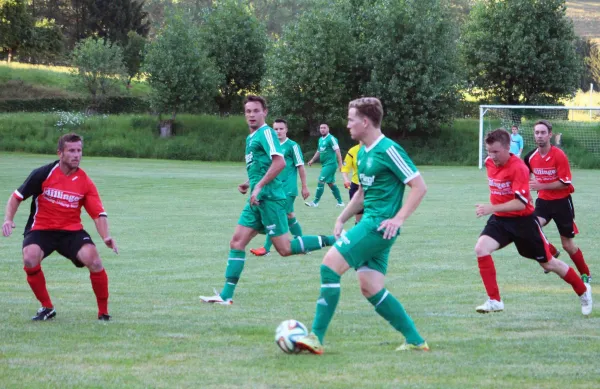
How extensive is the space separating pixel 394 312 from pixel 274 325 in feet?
5.19

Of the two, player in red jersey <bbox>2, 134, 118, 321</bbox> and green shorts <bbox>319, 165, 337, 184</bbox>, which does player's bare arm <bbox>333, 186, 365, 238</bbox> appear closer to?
player in red jersey <bbox>2, 134, 118, 321</bbox>

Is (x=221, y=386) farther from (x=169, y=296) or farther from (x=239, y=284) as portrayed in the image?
(x=239, y=284)

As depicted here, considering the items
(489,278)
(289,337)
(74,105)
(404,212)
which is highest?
(404,212)

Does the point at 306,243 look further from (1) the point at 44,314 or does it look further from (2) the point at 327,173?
(2) the point at 327,173

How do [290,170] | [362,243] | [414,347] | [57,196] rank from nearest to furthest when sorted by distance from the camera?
[362,243]
[414,347]
[57,196]
[290,170]

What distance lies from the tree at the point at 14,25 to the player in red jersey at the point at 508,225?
61.1 meters

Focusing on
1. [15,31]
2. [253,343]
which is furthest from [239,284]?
[15,31]

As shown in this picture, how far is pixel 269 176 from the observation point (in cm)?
916

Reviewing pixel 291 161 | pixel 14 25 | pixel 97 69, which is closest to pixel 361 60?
pixel 97 69

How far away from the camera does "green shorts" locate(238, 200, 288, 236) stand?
9305mm

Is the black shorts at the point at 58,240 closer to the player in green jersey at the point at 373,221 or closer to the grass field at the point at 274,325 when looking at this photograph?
the grass field at the point at 274,325

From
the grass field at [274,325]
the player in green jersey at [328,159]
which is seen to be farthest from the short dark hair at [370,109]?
the player in green jersey at [328,159]

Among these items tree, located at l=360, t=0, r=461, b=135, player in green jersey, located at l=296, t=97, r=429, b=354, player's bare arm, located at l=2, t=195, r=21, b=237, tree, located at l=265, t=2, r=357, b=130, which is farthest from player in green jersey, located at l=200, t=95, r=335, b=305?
tree, located at l=265, t=2, r=357, b=130

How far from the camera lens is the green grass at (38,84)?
6216cm
